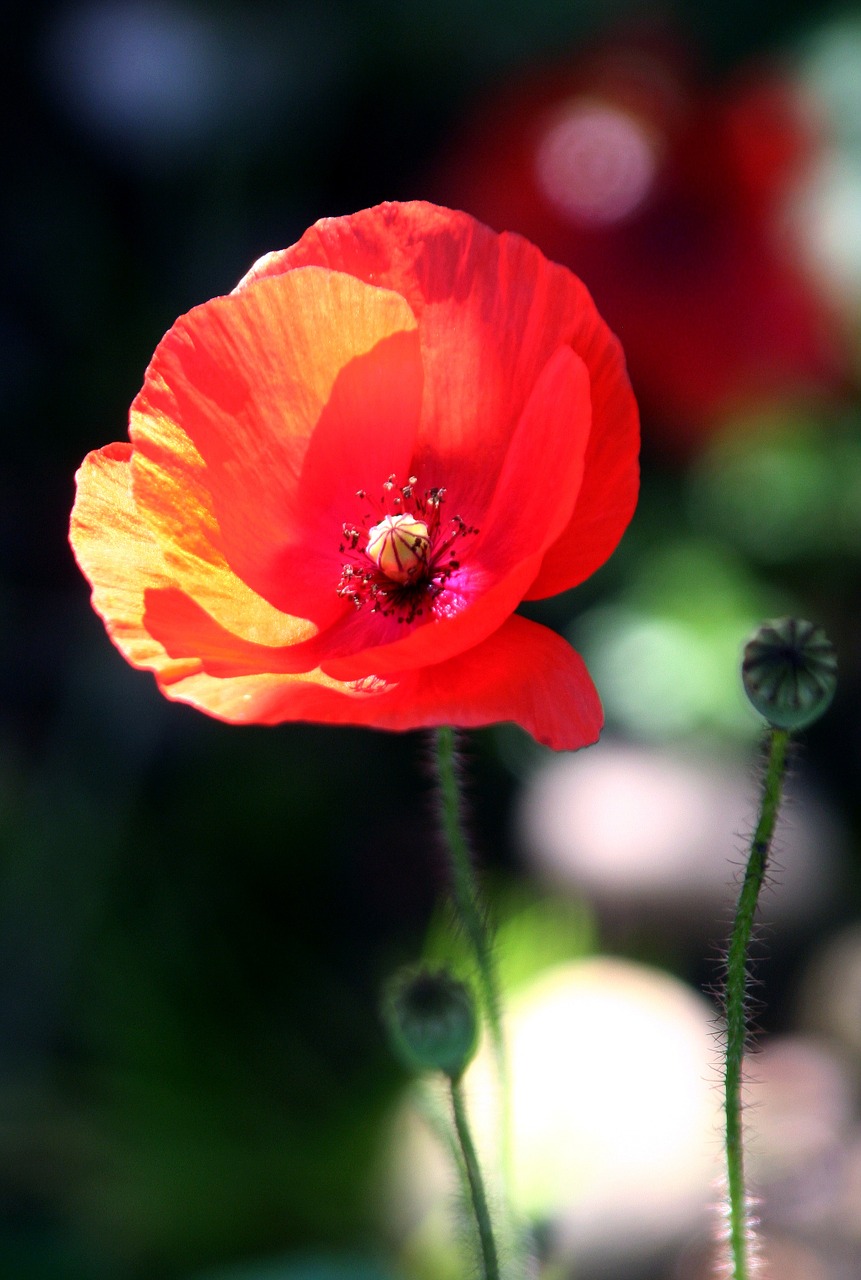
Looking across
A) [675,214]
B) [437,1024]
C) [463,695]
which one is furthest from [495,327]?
[675,214]

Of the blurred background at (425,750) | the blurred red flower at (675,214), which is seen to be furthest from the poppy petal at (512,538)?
the blurred red flower at (675,214)

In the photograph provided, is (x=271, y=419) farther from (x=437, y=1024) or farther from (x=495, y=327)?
(x=437, y=1024)

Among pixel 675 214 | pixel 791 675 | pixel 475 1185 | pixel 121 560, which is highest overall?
pixel 675 214

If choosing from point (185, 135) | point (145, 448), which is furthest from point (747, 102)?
point (145, 448)

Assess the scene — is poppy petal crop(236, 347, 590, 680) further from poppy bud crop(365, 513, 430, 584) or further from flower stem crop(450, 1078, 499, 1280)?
flower stem crop(450, 1078, 499, 1280)

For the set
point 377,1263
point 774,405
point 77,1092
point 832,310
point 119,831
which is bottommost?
point 377,1263

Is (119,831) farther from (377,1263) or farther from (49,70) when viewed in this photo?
(49,70)

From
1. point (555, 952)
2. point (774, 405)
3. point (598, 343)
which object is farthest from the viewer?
point (774, 405)
